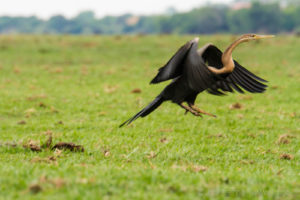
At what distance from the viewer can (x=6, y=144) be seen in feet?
23.4

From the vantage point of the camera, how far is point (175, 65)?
5.57 metres

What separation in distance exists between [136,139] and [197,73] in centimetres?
286

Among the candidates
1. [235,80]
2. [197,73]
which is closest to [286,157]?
[235,80]

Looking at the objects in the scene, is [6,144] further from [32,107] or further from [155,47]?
[155,47]

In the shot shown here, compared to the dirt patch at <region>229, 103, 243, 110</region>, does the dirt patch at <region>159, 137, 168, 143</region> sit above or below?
above

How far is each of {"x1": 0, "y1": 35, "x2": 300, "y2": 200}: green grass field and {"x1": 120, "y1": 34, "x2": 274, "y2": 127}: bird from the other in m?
1.09

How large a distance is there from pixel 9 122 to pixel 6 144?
A: 2.79m

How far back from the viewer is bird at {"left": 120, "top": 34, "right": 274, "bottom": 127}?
5.39 meters

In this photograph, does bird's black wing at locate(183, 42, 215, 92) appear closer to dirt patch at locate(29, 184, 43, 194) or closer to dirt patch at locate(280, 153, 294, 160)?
dirt patch at locate(280, 153, 294, 160)

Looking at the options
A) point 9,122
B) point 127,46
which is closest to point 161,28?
point 127,46

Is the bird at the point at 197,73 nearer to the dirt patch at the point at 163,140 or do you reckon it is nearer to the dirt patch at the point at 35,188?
the dirt patch at the point at 163,140

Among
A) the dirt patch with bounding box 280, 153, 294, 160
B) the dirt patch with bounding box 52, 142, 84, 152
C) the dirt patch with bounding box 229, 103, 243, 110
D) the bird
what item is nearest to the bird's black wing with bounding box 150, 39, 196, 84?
the bird

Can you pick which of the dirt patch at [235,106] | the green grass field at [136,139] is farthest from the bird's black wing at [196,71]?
the dirt patch at [235,106]

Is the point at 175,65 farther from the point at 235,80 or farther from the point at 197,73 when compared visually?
the point at 235,80
